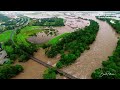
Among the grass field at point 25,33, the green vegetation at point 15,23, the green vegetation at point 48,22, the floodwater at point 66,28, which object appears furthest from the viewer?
the green vegetation at point 48,22

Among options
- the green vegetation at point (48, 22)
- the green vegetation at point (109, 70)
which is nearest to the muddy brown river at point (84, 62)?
the green vegetation at point (109, 70)

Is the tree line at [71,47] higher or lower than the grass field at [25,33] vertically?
higher

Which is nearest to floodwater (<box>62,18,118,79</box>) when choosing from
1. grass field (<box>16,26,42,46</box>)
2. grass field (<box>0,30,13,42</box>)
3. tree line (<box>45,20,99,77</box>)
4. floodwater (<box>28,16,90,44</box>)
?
tree line (<box>45,20,99,77</box>)

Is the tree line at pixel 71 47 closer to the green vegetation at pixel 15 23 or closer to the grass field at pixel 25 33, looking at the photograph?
the grass field at pixel 25 33

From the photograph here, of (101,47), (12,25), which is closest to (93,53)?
(101,47)
